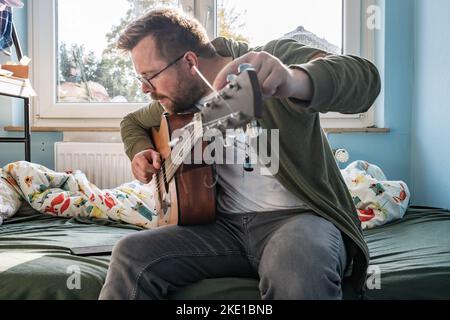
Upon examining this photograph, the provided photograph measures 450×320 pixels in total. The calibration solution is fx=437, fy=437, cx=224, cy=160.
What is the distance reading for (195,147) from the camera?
932 mm

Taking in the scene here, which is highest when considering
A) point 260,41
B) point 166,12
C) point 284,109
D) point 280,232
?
point 260,41

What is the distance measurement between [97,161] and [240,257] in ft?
4.50

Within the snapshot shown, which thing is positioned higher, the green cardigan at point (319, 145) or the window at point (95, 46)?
the window at point (95, 46)

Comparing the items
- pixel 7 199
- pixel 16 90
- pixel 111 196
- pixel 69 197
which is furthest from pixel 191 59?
pixel 16 90

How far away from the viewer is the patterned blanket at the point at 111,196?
5.04 ft

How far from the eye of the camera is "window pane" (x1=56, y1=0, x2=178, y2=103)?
225 centimetres

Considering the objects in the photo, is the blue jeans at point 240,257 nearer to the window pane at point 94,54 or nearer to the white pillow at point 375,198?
the white pillow at point 375,198

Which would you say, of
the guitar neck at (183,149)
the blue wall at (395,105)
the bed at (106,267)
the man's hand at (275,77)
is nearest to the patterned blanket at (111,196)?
the bed at (106,267)

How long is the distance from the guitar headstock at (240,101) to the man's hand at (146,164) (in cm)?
47

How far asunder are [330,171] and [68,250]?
720 mm

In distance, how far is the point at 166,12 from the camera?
3.51ft
